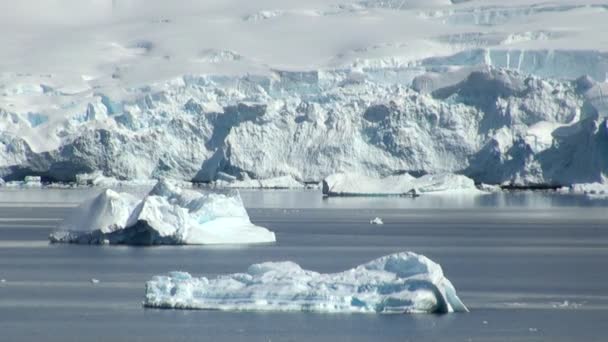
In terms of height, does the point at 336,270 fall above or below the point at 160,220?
below

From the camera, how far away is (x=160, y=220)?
31438 mm

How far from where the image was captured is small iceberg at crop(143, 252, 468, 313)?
18531 millimetres

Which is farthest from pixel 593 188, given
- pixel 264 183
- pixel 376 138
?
pixel 264 183

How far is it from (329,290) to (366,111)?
54.8m

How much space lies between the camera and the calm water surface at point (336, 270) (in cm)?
1783

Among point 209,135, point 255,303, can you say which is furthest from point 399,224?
point 209,135

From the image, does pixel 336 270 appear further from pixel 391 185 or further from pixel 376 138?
pixel 376 138

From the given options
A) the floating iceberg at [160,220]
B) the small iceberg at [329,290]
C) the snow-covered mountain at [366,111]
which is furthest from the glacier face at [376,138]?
the small iceberg at [329,290]

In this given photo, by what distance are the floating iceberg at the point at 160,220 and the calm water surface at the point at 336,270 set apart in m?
0.53

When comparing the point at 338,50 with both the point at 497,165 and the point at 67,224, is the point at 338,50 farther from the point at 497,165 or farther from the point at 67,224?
the point at 67,224

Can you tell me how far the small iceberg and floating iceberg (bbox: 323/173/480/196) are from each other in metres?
46.6

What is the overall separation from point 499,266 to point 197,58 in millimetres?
96859

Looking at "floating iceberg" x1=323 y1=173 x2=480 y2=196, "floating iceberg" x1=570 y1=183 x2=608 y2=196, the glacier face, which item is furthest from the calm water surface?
the glacier face

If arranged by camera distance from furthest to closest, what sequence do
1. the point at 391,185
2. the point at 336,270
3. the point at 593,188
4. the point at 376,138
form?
the point at 376,138
the point at 391,185
the point at 593,188
the point at 336,270
